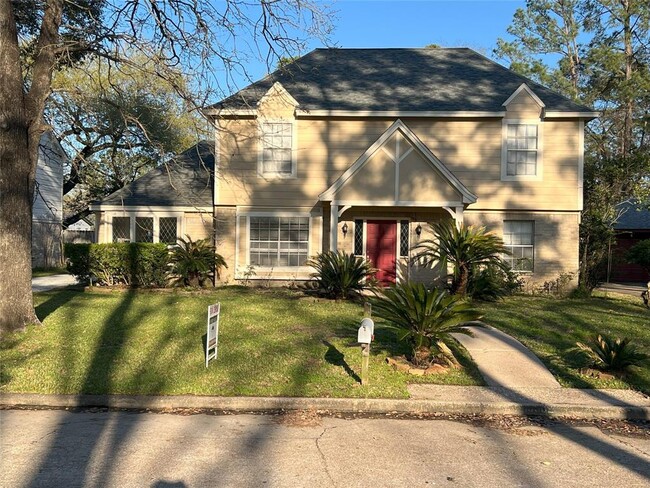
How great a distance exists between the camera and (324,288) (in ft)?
46.7

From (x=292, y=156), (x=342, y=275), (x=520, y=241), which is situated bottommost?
(x=342, y=275)

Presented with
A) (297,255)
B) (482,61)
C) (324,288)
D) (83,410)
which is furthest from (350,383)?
(482,61)

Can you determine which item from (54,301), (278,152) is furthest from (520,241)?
(54,301)

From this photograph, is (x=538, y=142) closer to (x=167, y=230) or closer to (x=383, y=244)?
(x=383, y=244)

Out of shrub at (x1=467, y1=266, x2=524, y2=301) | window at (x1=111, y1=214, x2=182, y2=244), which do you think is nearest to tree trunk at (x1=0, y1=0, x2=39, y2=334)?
window at (x1=111, y1=214, x2=182, y2=244)

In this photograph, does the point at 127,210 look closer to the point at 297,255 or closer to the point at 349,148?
the point at 297,255

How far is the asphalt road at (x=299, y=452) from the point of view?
14.9ft

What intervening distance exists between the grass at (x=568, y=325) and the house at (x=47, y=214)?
852 inches

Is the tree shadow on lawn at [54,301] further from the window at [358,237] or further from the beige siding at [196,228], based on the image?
the window at [358,237]

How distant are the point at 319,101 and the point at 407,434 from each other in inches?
507

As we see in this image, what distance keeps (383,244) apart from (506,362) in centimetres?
863

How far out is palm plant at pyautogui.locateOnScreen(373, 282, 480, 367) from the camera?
7.72 meters

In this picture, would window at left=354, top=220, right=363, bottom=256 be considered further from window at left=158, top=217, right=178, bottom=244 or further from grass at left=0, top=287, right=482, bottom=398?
window at left=158, top=217, right=178, bottom=244

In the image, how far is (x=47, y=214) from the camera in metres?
27.5
